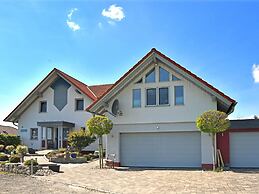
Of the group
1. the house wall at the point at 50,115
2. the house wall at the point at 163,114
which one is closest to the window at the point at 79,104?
the house wall at the point at 50,115

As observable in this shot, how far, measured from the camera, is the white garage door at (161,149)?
2002cm

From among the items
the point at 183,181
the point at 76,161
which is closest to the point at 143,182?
the point at 183,181

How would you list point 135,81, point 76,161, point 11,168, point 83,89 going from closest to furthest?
point 11,168, point 135,81, point 76,161, point 83,89

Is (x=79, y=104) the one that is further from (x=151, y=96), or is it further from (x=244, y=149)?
(x=244, y=149)

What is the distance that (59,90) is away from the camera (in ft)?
112

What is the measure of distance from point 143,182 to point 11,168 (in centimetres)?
829

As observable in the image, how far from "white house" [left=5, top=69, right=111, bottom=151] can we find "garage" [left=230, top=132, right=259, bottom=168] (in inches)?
636

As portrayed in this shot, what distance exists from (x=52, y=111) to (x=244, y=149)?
20835 millimetres

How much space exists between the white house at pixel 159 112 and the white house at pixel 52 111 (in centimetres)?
1139

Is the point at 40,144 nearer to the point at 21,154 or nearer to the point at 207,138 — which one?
the point at 21,154

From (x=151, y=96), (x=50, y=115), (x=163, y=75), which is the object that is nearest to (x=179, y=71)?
(x=163, y=75)

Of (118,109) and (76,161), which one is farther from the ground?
(118,109)

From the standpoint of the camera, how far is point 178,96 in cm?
2045

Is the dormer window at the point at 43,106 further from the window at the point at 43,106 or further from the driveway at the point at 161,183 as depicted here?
the driveway at the point at 161,183
